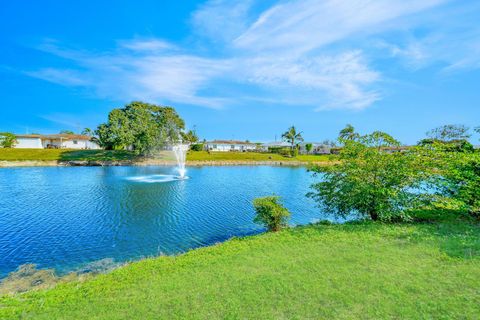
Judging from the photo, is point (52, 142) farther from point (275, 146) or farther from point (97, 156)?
point (275, 146)

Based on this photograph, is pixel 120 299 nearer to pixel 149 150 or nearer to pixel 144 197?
pixel 144 197

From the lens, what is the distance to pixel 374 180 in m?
12.8

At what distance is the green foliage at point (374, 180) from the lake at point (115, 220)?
12.4ft

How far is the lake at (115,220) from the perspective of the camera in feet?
36.7

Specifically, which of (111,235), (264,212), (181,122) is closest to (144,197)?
(111,235)

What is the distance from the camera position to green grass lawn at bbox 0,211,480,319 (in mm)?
5414

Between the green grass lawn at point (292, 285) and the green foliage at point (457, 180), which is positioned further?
the green foliage at point (457, 180)

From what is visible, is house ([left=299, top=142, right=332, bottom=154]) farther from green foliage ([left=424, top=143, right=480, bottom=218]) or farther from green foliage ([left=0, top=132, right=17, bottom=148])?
green foliage ([left=0, top=132, right=17, bottom=148])

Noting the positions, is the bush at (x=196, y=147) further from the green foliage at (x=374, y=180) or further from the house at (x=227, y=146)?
the green foliage at (x=374, y=180)

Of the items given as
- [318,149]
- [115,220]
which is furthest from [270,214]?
[318,149]

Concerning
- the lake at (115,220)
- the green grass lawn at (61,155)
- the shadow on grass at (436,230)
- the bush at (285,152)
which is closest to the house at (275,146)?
the bush at (285,152)

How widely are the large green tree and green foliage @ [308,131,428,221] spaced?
47904 mm

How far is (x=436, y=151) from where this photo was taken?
527 inches

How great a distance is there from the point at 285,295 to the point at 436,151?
13.2m
